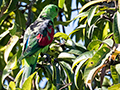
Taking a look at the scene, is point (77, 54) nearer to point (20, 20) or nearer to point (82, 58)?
point (82, 58)

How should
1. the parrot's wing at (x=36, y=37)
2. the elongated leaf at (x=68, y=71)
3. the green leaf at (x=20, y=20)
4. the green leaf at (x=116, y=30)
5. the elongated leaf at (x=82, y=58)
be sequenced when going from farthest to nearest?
the green leaf at (x=20, y=20), the parrot's wing at (x=36, y=37), the elongated leaf at (x=68, y=71), the elongated leaf at (x=82, y=58), the green leaf at (x=116, y=30)

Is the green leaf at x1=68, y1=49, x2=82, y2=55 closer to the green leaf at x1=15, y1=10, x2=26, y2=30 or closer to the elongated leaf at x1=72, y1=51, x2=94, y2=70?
the elongated leaf at x1=72, y1=51, x2=94, y2=70

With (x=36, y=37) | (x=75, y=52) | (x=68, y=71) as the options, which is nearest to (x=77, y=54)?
(x=75, y=52)

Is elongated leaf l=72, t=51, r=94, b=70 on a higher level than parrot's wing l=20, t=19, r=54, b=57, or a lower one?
lower

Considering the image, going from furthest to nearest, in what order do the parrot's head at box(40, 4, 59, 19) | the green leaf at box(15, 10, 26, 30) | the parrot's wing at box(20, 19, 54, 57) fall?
the green leaf at box(15, 10, 26, 30) < the parrot's head at box(40, 4, 59, 19) < the parrot's wing at box(20, 19, 54, 57)

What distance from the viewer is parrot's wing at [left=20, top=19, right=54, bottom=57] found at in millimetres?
2164

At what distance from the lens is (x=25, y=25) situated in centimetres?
270

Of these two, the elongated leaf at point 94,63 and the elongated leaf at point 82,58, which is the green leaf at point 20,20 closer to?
the elongated leaf at point 82,58

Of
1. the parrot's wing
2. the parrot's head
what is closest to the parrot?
the parrot's wing

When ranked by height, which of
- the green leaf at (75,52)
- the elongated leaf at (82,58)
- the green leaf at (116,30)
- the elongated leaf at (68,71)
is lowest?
the elongated leaf at (68,71)

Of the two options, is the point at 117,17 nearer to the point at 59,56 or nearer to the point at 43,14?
the point at 59,56

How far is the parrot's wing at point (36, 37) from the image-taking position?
2164mm

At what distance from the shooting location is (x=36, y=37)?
7.29ft

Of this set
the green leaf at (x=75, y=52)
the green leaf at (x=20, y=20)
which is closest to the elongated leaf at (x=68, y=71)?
the green leaf at (x=75, y=52)
